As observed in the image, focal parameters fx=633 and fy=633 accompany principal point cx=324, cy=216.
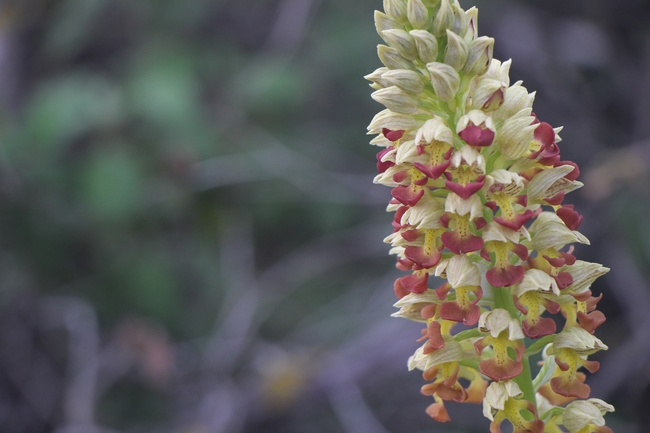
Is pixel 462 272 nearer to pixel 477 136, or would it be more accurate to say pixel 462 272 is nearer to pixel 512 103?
pixel 477 136

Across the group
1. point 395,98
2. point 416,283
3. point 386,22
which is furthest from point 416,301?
point 386,22

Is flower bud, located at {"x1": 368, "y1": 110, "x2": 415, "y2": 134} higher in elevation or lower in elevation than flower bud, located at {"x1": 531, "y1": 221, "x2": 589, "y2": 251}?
higher

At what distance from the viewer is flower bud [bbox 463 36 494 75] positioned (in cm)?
158

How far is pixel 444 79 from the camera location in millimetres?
1531

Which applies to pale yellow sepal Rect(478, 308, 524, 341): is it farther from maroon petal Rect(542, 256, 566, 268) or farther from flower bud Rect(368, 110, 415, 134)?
flower bud Rect(368, 110, 415, 134)

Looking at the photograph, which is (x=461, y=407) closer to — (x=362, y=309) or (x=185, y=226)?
(x=362, y=309)

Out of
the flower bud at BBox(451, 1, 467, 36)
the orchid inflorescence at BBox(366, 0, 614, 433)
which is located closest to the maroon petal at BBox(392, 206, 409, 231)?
the orchid inflorescence at BBox(366, 0, 614, 433)

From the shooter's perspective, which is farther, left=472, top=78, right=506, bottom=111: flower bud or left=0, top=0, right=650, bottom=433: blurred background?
left=0, top=0, right=650, bottom=433: blurred background

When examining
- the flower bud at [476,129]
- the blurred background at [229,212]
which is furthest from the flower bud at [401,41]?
the blurred background at [229,212]

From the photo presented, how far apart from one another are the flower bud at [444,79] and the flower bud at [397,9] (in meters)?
0.16

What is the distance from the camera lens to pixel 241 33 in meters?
6.84

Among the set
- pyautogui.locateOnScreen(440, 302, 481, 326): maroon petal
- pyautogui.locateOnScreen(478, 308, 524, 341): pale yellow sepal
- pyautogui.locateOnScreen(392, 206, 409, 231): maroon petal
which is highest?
pyautogui.locateOnScreen(392, 206, 409, 231): maroon petal

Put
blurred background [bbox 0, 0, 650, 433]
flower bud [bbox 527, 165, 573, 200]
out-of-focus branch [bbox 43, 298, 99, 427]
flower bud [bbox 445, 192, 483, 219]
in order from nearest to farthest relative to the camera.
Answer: flower bud [bbox 445, 192, 483, 219], flower bud [bbox 527, 165, 573, 200], blurred background [bbox 0, 0, 650, 433], out-of-focus branch [bbox 43, 298, 99, 427]

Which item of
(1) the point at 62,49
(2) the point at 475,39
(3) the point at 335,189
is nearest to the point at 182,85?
(1) the point at 62,49
